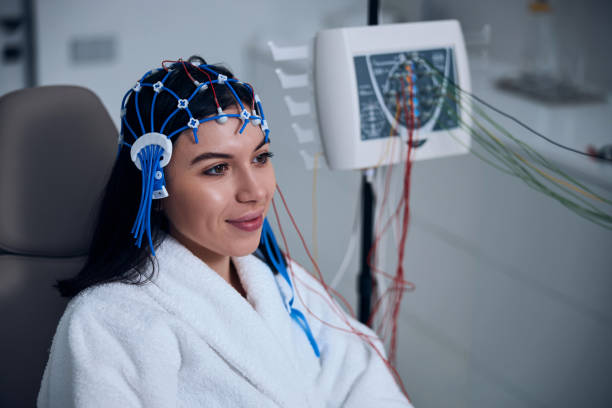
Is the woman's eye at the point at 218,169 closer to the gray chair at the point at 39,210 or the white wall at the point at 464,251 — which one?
the gray chair at the point at 39,210

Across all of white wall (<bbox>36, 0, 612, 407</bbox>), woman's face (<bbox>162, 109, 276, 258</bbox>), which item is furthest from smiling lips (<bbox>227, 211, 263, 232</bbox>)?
white wall (<bbox>36, 0, 612, 407</bbox>)

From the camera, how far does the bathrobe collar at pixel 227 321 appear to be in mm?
1050

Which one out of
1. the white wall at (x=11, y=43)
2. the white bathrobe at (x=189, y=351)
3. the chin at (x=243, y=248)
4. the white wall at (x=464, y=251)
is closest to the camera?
the white bathrobe at (x=189, y=351)

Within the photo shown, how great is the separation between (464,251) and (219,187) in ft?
3.53

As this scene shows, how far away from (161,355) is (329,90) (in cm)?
61

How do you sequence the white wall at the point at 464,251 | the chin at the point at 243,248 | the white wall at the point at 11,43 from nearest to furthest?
the chin at the point at 243,248
the white wall at the point at 464,251
the white wall at the point at 11,43

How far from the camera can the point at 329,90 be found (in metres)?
1.27

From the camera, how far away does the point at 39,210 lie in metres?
1.20

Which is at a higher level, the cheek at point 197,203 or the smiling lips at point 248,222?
the cheek at point 197,203

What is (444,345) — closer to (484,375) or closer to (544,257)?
(484,375)

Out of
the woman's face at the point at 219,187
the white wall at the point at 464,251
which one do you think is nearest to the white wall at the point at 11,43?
the white wall at the point at 464,251

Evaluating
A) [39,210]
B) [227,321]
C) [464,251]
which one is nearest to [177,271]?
[227,321]

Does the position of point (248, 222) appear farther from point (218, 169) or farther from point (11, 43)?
point (11, 43)

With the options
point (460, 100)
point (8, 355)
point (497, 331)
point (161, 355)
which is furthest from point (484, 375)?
Answer: point (8, 355)
